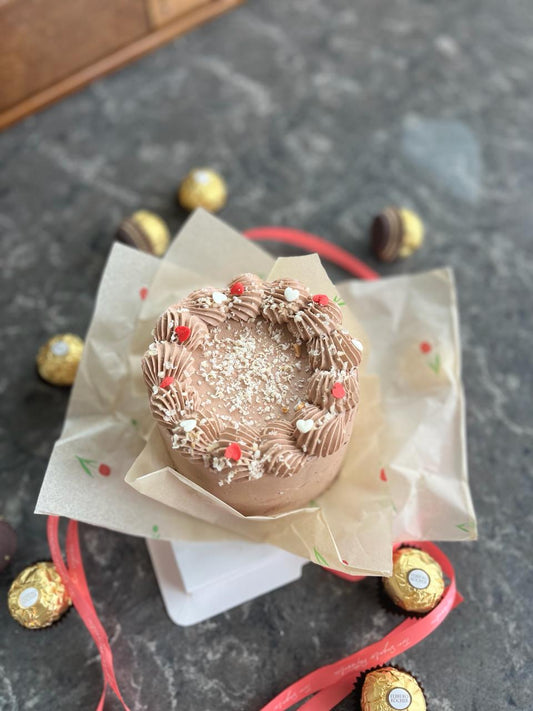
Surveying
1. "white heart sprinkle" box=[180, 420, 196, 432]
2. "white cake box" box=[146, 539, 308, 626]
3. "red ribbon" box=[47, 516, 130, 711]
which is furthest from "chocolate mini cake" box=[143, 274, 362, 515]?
"red ribbon" box=[47, 516, 130, 711]

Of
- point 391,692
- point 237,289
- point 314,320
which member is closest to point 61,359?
point 237,289

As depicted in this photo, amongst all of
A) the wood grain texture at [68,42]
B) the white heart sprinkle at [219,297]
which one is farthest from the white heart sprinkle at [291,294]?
the wood grain texture at [68,42]

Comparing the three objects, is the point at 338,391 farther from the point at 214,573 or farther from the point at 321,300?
the point at 214,573

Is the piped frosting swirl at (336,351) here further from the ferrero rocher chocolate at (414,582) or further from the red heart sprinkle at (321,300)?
the ferrero rocher chocolate at (414,582)

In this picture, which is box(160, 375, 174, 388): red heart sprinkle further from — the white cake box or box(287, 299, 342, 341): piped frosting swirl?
the white cake box

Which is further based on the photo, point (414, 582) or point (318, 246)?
point (318, 246)

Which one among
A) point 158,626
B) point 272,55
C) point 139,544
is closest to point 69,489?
point 139,544
